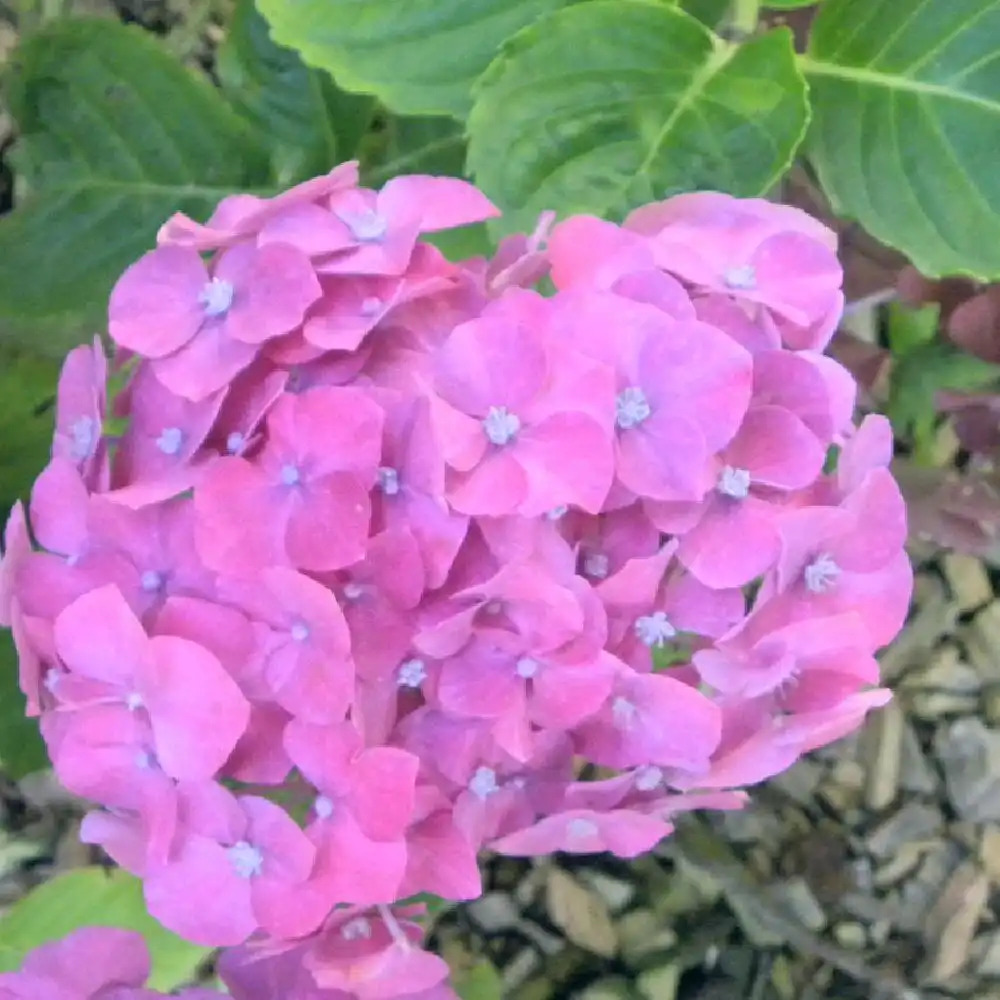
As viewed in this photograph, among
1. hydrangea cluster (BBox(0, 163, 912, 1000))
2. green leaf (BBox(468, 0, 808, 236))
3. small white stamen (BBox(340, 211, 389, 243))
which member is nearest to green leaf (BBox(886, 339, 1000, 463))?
green leaf (BBox(468, 0, 808, 236))

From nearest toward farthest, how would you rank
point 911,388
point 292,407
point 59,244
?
point 292,407, point 59,244, point 911,388

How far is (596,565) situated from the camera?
50cm

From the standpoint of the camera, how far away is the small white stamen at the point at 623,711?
0.50 metres

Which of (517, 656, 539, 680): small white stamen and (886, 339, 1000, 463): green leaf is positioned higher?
(517, 656, 539, 680): small white stamen

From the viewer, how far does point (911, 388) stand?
1095 mm

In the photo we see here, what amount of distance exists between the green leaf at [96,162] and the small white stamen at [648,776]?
49 centimetres

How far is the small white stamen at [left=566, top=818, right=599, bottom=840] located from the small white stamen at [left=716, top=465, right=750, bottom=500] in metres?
0.15

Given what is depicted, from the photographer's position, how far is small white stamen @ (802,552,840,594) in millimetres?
513

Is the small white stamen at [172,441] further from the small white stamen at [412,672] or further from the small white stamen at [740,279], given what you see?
the small white stamen at [740,279]

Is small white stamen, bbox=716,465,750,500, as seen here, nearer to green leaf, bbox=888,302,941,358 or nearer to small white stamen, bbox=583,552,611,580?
small white stamen, bbox=583,552,611,580

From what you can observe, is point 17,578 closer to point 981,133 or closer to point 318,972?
point 318,972

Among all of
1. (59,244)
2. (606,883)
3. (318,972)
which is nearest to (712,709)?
(318,972)

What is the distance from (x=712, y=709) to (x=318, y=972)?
0.64 ft

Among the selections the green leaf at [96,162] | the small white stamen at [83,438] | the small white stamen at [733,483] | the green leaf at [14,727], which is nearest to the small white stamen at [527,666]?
the small white stamen at [733,483]
